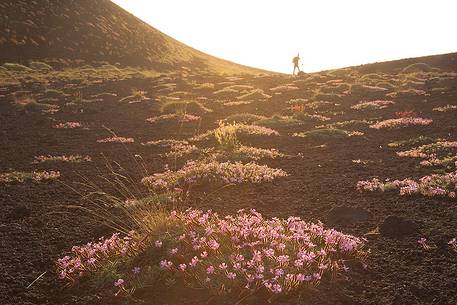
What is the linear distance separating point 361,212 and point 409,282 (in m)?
3.63

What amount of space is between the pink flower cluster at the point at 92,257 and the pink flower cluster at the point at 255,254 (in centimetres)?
88

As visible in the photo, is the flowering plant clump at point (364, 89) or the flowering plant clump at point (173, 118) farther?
the flowering plant clump at point (364, 89)

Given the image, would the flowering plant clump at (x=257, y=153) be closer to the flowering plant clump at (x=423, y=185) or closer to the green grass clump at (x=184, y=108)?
the flowering plant clump at (x=423, y=185)

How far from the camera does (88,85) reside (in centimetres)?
5547

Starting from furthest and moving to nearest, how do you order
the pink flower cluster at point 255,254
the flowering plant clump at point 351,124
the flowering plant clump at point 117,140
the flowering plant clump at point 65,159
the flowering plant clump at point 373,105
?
the flowering plant clump at point 373,105
the flowering plant clump at point 351,124
the flowering plant clump at point 117,140
the flowering plant clump at point 65,159
the pink flower cluster at point 255,254

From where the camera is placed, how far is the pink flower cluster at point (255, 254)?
23.0 ft

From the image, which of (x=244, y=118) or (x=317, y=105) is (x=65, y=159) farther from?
(x=317, y=105)

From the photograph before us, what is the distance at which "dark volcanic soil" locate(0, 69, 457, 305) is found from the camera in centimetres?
714

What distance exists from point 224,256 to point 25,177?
1057 centimetres

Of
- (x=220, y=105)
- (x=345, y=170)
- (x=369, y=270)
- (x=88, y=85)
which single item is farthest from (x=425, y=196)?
(x=88, y=85)

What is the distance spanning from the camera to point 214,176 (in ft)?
45.9

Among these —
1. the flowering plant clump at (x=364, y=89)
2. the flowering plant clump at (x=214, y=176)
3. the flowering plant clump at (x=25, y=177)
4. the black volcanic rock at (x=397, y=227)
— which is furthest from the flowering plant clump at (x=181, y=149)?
the flowering plant clump at (x=364, y=89)

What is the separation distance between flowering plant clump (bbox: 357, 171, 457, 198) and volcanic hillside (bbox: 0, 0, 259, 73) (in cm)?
7156

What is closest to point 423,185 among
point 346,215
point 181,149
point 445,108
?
point 346,215
